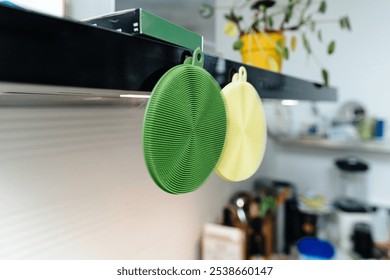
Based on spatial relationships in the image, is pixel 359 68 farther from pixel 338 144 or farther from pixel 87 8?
pixel 87 8

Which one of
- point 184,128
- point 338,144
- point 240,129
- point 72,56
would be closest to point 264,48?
point 240,129

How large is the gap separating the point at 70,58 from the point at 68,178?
0.53m

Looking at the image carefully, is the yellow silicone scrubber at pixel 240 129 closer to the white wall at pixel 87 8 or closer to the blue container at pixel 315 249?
the white wall at pixel 87 8

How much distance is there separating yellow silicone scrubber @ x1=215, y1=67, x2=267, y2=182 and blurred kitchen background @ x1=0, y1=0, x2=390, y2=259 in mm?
152

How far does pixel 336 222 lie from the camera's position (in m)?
1.38

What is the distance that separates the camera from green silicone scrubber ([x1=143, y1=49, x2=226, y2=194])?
0.99 feet

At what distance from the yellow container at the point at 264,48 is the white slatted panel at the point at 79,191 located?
0.34m

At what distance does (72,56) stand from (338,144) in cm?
137

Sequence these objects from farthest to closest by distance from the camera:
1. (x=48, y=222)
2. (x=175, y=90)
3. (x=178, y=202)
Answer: (x=178, y=202) < (x=48, y=222) < (x=175, y=90)

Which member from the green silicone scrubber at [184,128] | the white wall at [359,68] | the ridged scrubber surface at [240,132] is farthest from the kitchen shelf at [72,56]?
the white wall at [359,68]

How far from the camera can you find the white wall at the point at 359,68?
131cm

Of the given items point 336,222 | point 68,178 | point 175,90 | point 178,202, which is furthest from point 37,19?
point 336,222

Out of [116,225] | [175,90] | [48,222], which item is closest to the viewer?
[175,90]

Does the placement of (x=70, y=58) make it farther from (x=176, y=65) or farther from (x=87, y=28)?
(x=176, y=65)
